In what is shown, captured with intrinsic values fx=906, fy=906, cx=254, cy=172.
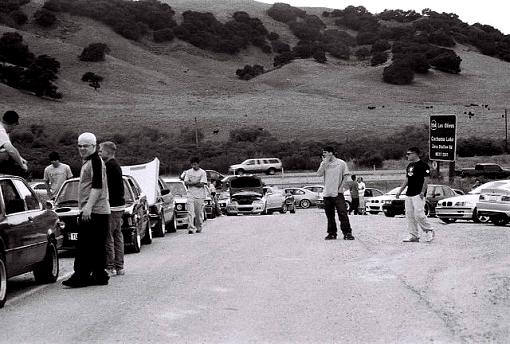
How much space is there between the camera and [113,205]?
12.1 m

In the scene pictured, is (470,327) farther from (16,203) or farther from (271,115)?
(271,115)

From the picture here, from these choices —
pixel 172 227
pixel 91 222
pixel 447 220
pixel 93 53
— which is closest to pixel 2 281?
pixel 91 222

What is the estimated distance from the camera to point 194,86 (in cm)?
11594

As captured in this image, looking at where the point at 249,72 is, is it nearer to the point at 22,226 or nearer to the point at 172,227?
the point at 172,227

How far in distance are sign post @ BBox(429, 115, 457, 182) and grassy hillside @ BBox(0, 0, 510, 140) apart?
130 feet

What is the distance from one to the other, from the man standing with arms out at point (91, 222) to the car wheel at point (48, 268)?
0.57 metres

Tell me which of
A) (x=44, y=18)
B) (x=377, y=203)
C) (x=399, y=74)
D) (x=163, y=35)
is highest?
(x=44, y=18)

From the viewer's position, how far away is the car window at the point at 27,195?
36.8 feet

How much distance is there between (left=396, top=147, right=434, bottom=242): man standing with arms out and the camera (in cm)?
1716

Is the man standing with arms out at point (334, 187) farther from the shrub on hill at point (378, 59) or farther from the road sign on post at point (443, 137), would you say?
the shrub on hill at point (378, 59)

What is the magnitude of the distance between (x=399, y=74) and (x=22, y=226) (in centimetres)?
10924

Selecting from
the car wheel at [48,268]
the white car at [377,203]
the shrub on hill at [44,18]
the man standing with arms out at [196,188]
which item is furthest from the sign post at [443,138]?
the shrub on hill at [44,18]

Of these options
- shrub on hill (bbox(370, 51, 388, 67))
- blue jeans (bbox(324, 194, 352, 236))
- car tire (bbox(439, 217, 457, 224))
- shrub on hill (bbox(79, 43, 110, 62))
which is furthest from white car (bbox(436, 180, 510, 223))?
shrub on hill (bbox(370, 51, 388, 67))

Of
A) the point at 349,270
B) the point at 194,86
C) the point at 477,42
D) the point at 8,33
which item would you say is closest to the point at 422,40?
the point at 477,42
